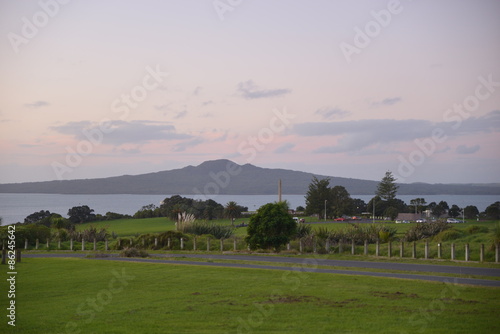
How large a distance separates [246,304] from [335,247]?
1850 cm

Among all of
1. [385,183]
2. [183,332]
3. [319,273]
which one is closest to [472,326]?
[183,332]

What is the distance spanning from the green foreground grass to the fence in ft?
30.5

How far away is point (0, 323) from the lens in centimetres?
1229

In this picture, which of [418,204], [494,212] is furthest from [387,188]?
[494,212]

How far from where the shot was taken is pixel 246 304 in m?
14.1

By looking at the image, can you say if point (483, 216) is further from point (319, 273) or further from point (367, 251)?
point (319, 273)

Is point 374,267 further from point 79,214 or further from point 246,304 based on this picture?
point 79,214

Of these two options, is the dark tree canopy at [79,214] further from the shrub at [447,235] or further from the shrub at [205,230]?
the shrub at [447,235]

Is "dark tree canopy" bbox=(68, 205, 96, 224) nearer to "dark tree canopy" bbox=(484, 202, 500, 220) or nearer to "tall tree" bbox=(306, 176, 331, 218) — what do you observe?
"tall tree" bbox=(306, 176, 331, 218)

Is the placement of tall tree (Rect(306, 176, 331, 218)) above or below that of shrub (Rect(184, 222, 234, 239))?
above

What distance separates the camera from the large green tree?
32938 mm

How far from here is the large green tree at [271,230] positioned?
32938 mm

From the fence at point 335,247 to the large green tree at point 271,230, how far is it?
0.71 meters

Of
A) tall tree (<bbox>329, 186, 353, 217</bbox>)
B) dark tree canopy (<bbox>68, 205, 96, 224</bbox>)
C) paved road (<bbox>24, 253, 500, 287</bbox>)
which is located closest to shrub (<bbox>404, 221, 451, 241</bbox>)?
paved road (<bbox>24, 253, 500, 287</bbox>)
